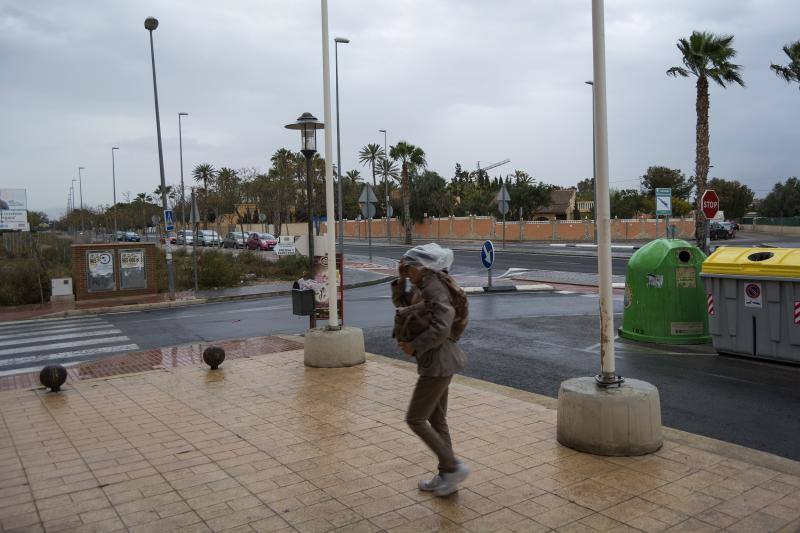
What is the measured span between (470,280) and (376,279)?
3496 millimetres

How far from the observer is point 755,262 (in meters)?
8.95

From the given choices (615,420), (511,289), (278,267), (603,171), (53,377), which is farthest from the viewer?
(278,267)

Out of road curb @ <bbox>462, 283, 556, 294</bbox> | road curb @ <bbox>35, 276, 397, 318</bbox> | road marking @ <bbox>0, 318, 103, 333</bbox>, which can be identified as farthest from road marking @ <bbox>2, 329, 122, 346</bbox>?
road curb @ <bbox>462, 283, 556, 294</bbox>

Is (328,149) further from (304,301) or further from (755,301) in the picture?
(755,301)

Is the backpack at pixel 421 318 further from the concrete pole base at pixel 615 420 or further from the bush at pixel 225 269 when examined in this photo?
the bush at pixel 225 269

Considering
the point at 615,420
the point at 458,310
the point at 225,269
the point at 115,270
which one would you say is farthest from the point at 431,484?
the point at 225,269

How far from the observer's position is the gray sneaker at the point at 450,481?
452 cm

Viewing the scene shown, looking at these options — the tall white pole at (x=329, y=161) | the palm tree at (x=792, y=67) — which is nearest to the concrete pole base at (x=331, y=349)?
the tall white pole at (x=329, y=161)

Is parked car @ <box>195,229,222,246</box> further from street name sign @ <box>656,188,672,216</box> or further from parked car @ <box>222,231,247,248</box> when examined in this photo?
street name sign @ <box>656,188,672,216</box>

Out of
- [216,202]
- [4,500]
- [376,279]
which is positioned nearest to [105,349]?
[4,500]

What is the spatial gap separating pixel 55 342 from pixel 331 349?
676cm

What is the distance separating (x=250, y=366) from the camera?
934cm

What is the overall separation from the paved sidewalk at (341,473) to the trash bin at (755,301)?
3731 mm

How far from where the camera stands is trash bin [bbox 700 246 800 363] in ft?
28.0
